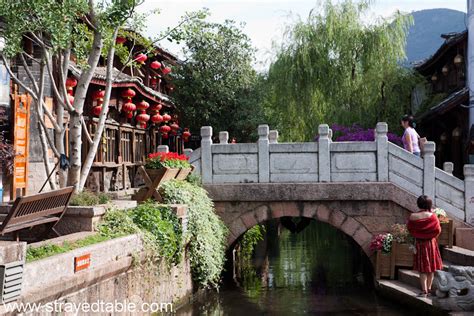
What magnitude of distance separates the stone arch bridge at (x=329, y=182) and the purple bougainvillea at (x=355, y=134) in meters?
3.81

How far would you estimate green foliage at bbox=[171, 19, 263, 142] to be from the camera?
22.2 m

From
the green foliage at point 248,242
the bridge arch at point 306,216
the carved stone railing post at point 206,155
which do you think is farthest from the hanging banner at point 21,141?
the green foliage at point 248,242

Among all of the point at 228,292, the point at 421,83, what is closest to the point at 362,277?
the point at 228,292

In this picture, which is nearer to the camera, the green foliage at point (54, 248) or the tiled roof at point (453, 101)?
the green foliage at point (54, 248)

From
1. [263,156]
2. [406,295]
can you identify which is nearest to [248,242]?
[263,156]

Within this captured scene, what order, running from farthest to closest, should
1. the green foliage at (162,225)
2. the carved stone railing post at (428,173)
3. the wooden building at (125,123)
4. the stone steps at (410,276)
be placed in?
the wooden building at (125,123) < the carved stone railing post at (428,173) < the stone steps at (410,276) < the green foliage at (162,225)

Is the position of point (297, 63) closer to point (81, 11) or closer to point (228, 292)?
point (228, 292)

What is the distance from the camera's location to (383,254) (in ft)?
39.0

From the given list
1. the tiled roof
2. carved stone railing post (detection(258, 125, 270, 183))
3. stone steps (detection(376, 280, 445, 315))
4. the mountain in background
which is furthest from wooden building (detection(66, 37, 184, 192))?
the mountain in background

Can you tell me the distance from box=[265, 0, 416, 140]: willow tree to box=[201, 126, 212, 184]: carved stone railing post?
7.59 metres

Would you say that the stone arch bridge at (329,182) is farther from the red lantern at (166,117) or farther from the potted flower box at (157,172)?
the red lantern at (166,117)

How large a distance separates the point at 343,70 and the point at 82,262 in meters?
14.3

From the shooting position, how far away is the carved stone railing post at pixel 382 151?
12445 mm

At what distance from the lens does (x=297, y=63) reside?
788 inches
